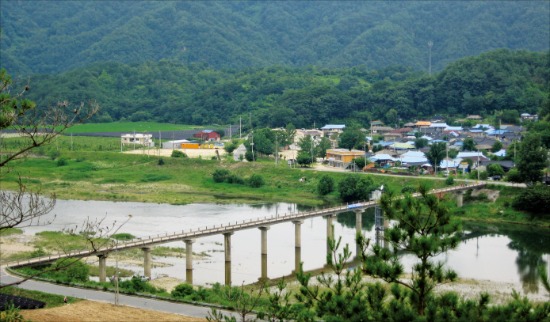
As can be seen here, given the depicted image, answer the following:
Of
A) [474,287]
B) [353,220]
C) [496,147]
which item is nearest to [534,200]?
[353,220]

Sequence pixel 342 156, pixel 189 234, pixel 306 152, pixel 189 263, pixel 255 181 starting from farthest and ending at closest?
1. pixel 306 152
2. pixel 342 156
3. pixel 255 181
4. pixel 189 234
5. pixel 189 263

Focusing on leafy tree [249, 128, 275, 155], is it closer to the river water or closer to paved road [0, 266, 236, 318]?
the river water

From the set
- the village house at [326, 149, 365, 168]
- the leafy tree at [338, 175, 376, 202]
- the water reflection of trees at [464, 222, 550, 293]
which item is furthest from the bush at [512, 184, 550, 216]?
the village house at [326, 149, 365, 168]

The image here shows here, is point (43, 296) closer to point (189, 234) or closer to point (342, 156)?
point (189, 234)

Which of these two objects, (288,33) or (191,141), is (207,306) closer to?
(191,141)

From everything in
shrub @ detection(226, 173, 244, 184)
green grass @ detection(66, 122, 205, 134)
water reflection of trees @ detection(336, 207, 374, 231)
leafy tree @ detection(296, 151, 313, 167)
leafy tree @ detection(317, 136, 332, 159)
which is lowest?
water reflection of trees @ detection(336, 207, 374, 231)

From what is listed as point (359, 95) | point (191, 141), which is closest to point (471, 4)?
point (359, 95)
